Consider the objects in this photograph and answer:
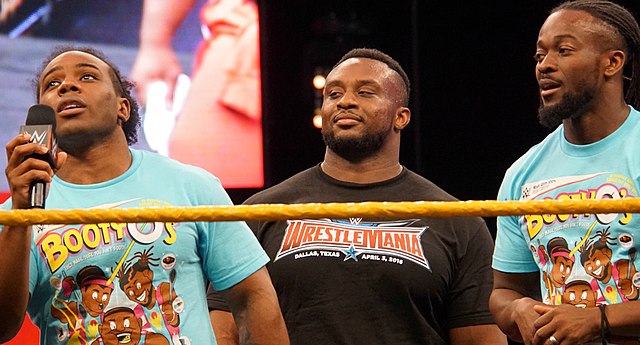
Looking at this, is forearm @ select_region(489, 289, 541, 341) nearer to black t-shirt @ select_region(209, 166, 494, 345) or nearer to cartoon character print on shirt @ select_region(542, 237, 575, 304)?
cartoon character print on shirt @ select_region(542, 237, 575, 304)

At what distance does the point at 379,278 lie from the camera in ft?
9.04

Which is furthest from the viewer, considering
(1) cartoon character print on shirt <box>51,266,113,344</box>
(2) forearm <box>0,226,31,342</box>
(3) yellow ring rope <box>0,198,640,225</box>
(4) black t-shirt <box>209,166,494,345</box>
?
(4) black t-shirt <box>209,166,494,345</box>

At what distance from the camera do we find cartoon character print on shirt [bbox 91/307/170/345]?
7.39 feet

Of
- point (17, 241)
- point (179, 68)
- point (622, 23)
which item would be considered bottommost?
point (17, 241)

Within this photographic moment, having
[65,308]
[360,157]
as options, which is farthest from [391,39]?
[65,308]

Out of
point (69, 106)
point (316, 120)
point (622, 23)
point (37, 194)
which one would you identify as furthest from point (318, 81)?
point (37, 194)

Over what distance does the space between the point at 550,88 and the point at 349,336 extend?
78 centimetres

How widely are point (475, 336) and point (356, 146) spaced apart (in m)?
0.59

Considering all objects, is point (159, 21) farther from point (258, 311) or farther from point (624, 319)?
point (624, 319)

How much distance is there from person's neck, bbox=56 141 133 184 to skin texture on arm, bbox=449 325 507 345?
3.11 ft

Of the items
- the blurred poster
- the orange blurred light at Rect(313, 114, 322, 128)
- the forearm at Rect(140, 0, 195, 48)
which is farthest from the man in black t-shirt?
the orange blurred light at Rect(313, 114, 322, 128)

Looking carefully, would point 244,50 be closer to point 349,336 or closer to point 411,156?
point 411,156

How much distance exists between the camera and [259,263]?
246cm

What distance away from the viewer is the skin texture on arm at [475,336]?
9.15 ft
